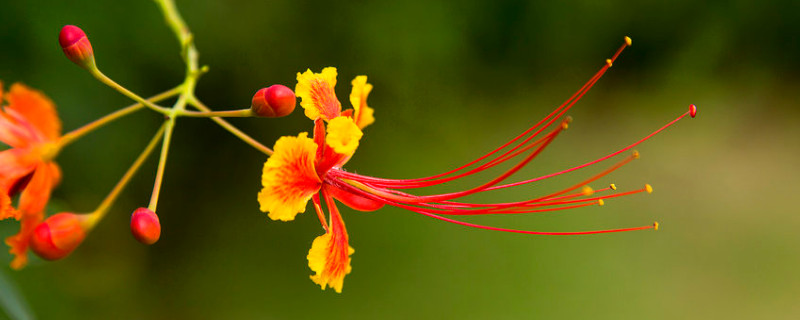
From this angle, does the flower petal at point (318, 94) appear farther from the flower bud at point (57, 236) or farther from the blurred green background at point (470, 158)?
the blurred green background at point (470, 158)

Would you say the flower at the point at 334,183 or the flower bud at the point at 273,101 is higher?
the flower bud at the point at 273,101

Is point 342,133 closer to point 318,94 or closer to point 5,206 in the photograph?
point 318,94

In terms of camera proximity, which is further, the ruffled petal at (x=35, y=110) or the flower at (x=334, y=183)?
the ruffled petal at (x=35, y=110)

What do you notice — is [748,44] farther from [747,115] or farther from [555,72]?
[555,72]

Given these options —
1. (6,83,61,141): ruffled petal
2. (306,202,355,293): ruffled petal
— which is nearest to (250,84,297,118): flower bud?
(306,202,355,293): ruffled petal

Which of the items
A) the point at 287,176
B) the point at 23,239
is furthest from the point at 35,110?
the point at 287,176

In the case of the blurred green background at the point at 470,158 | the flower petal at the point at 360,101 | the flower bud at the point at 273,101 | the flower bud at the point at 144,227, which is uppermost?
the blurred green background at the point at 470,158

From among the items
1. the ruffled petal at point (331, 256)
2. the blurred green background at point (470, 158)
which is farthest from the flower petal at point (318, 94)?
the blurred green background at point (470, 158)

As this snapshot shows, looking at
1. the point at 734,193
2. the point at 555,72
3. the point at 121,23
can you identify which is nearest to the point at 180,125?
the point at 121,23
